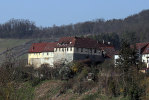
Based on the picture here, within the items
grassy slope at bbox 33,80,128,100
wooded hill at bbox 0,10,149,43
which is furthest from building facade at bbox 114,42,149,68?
wooded hill at bbox 0,10,149,43

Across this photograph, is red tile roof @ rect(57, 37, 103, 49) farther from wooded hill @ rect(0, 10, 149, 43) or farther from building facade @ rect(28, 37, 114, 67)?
wooded hill @ rect(0, 10, 149, 43)

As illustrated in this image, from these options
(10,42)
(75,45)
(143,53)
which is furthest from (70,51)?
(10,42)

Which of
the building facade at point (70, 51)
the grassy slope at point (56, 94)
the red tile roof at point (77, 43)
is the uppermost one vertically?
the red tile roof at point (77, 43)

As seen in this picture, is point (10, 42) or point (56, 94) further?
point (10, 42)

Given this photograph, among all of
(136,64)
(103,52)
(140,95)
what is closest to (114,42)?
(103,52)

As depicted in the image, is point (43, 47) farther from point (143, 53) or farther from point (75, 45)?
point (143, 53)

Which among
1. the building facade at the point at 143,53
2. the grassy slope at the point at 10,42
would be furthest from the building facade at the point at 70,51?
the grassy slope at the point at 10,42

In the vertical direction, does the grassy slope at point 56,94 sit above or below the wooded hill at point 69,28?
below

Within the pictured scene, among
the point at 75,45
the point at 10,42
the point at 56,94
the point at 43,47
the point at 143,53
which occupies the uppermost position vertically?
the point at 10,42

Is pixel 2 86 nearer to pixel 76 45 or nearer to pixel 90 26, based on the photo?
pixel 76 45

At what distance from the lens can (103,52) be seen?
248 feet

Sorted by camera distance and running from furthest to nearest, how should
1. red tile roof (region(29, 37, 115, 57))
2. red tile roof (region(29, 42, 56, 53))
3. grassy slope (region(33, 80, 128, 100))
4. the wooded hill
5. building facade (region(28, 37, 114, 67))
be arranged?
the wooded hill < red tile roof (region(29, 42, 56, 53)) < red tile roof (region(29, 37, 115, 57)) < building facade (region(28, 37, 114, 67)) < grassy slope (region(33, 80, 128, 100))

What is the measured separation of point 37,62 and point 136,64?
79.7ft

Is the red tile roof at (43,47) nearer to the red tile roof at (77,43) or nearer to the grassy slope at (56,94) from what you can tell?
the red tile roof at (77,43)
